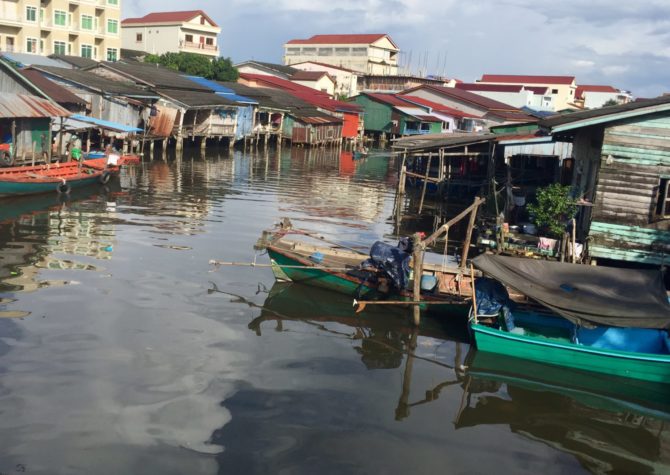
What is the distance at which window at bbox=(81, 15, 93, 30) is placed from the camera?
56.1 metres

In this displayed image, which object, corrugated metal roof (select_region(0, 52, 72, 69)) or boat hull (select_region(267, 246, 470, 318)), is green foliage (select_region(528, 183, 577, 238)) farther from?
corrugated metal roof (select_region(0, 52, 72, 69))

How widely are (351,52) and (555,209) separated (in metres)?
76.6

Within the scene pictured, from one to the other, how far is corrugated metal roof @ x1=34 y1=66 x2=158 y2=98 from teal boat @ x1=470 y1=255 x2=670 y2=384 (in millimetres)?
27574

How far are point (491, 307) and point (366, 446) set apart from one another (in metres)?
4.50

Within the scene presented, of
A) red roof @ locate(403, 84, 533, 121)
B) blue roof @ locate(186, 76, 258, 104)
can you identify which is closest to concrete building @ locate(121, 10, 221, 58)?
red roof @ locate(403, 84, 533, 121)

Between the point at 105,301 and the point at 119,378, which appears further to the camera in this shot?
the point at 105,301

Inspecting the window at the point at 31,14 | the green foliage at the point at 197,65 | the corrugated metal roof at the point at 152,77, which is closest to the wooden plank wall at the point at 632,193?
the corrugated metal roof at the point at 152,77

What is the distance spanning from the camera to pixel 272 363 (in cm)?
1131

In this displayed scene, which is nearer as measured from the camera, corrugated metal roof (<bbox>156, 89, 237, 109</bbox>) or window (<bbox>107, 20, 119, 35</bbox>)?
corrugated metal roof (<bbox>156, 89, 237, 109</bbox>)

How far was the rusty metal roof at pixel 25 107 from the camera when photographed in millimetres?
24406

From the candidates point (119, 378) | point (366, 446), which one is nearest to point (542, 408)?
point (366, 446)

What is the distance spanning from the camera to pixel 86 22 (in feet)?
185

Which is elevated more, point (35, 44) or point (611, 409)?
point (35, 44)

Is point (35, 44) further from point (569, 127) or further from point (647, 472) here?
point (647, 472)
